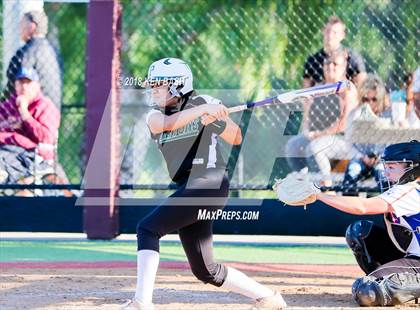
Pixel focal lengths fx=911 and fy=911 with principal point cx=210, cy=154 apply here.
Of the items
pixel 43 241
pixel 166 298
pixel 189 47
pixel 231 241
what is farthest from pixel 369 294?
pixel 189 47

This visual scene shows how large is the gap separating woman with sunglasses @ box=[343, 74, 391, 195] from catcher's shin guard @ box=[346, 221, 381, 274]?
276cm

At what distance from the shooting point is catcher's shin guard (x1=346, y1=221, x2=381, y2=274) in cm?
609

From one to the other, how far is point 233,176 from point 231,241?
75 centimetres

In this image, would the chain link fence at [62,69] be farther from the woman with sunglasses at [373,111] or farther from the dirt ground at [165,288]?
the woman with sunglasses at [373,111]

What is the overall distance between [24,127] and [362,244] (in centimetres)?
438

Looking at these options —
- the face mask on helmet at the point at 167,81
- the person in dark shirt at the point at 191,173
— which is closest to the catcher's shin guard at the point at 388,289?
the person in dark shirt at the point at 191,173

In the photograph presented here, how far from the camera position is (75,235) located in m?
9.83

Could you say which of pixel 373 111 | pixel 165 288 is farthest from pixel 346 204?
Result: pixel 373 111

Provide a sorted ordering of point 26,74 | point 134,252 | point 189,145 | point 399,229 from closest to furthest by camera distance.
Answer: point 189,145, point 399,229, point 134,252, point 26,74

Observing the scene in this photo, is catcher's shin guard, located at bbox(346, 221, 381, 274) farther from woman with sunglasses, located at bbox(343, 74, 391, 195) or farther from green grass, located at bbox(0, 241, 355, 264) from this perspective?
woman with sunglasses, located at bbox(343, 74, 391, 195)

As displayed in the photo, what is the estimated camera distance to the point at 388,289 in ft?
18.5

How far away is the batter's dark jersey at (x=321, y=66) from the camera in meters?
8.99

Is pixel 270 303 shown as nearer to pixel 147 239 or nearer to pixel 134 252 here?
pixel 147 239

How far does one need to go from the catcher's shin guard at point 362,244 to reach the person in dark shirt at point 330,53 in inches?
122
